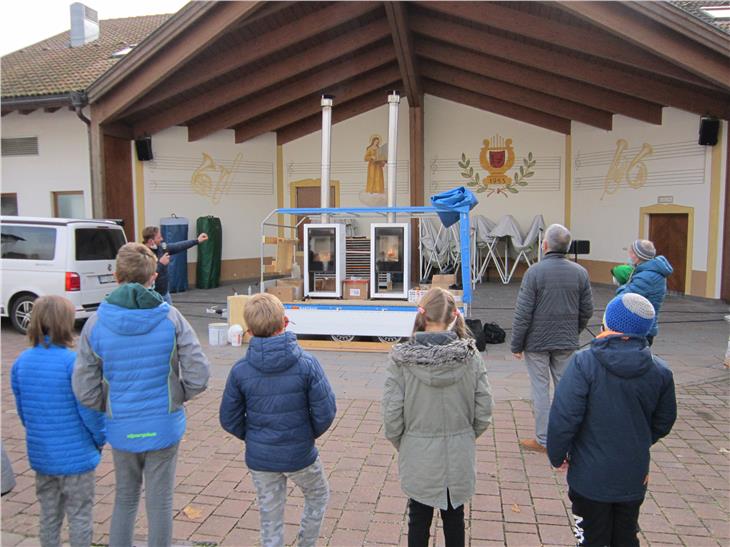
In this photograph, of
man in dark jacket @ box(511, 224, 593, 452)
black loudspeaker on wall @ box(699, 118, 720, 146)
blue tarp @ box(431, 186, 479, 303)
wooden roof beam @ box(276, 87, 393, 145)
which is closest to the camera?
man in dark jacket @ box(511, 224, 593, 452)

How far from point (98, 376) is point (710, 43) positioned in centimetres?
1027

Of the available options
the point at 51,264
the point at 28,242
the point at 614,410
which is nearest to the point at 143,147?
the point at 28,242

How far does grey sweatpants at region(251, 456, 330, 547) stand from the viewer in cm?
278

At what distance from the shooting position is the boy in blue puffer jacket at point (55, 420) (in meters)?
2.78

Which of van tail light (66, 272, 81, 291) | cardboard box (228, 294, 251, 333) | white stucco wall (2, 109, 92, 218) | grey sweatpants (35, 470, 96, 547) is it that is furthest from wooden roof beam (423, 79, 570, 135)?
grey sweatpants (35, 470, 96, 547)

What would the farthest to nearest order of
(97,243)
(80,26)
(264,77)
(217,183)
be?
(80,26), (217,183), (264,77), (97,243)

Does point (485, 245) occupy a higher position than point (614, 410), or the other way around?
point (485, 245)

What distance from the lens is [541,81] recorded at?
44.2 ft

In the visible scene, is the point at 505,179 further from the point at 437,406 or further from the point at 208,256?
the point at 437,406

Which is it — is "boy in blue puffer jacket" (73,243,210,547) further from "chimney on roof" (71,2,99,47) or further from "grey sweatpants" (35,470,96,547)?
"chimney on roof" (71,2,99,47)

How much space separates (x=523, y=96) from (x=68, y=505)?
1442 centimetres

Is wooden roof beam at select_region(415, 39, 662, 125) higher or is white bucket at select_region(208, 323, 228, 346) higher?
wooden roof beam at select_region(415, 39, 662, 125)

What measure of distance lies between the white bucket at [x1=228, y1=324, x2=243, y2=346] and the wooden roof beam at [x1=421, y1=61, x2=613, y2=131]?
9.56 meters

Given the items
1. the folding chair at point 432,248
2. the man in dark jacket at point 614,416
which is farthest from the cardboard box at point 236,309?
the folding chair at point 432,248
